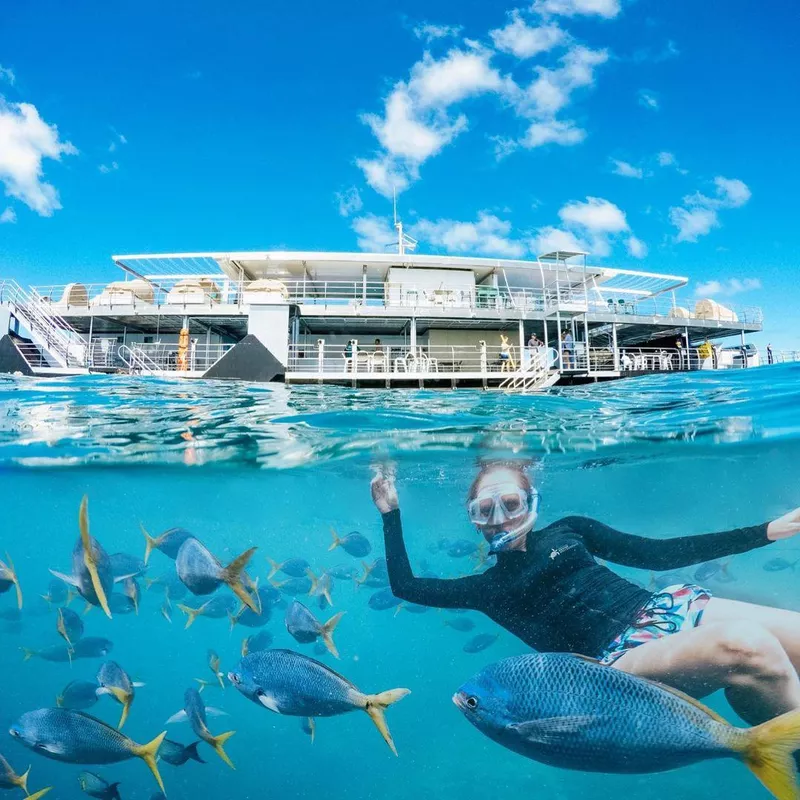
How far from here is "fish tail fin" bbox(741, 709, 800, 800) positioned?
270 centimetres

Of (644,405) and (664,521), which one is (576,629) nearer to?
(644,405)

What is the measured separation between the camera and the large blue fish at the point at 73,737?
400 cm

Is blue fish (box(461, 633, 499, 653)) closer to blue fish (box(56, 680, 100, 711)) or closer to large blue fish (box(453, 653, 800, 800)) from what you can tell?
large blue fish (box(453, 653, 800, 800))

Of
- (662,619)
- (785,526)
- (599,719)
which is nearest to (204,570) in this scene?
(599,719)

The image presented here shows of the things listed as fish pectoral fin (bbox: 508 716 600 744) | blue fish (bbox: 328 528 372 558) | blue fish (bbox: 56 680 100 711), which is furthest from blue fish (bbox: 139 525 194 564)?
fish pectoral fin (bbox: 508 716 600 744)

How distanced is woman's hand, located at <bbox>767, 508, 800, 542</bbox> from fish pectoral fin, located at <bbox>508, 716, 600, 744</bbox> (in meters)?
2.59

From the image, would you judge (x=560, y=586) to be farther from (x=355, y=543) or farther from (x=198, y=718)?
(x=198, y=718)

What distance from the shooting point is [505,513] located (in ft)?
17.3

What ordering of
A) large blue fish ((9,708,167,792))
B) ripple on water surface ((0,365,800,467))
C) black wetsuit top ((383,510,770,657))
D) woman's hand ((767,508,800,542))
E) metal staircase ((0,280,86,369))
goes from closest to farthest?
large blue fish ((9,708,167,792)) → woman's hand ((767,508,800,542)) → black wetsuit top ((383,510,770,657)) → ripple on water surface ((0,365,800,467)) → metal staircase ((0,280,86,369))

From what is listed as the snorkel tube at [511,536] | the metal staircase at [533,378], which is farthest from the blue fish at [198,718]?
the metal staircase at [533,378]

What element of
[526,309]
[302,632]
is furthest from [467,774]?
[526,309]

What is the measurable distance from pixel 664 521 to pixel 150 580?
15.6 meters

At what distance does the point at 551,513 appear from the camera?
14.2 meters

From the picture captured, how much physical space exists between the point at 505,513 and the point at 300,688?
2.58 m
